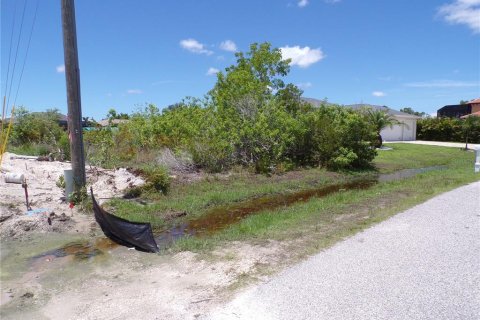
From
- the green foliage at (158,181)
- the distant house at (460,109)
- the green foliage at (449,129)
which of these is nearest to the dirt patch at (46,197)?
the green foliage at (158,181)

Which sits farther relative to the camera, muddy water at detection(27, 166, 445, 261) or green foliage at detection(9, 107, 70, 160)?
green foliage at detection(9, 107, 70, 160)

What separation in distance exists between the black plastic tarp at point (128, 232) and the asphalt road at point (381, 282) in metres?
2.79

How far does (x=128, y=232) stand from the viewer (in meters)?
7.27

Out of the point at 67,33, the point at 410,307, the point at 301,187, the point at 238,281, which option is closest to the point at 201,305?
the point at 238,281

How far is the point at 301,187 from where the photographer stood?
48.9ft

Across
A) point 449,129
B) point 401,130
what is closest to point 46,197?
point 401,130

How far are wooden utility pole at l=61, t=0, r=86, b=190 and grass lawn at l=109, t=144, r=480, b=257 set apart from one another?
150 centimetres

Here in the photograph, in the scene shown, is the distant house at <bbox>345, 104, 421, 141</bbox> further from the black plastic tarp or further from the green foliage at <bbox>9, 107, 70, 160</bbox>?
the black plastic tarp

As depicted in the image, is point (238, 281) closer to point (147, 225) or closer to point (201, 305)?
point (201, 305)

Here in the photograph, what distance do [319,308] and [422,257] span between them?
7.61ft

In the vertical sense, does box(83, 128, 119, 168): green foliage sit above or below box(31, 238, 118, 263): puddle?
above

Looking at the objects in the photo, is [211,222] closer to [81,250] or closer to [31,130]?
[81,250]

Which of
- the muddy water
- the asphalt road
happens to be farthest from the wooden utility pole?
the asphalt road

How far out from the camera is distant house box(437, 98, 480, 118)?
59344 millimetres
